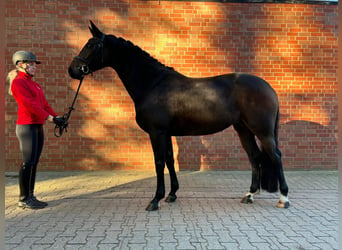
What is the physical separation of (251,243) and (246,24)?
15.3 ft

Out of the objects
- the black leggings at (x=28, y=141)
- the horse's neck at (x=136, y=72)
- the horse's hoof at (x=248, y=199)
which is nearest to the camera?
the black leggings at (x=28, y=141)

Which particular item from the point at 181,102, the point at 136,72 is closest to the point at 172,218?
the point at 181,102

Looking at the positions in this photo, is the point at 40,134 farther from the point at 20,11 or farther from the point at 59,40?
the point at 20,11

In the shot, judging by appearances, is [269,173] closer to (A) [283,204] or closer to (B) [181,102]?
(A) [283,204]

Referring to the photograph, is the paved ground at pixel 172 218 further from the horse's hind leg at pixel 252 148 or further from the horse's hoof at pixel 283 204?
the horse's hind leg at pixel 252 148

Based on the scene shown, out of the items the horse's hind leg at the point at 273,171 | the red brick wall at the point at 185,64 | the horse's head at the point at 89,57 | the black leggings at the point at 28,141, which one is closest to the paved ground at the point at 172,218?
the horse's hind leg at the point at 273,171

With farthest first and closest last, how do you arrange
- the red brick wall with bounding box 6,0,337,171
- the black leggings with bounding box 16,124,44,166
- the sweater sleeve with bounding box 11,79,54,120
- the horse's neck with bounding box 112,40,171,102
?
the red brick wall with bounding box 6,0,337,171, the horse's neck with bounding box 112,40,171,102, the black leggings with bounding box 16,124,44,166, the sweater sleeve with bounding box 11,79,54,120

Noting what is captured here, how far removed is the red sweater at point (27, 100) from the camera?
11.3ft

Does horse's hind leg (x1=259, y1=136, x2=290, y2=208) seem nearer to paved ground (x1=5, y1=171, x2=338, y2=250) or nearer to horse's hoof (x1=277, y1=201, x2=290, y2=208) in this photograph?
horse's hoof (x1=277, y1=201, x2=290, y2=208)

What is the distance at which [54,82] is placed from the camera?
5574mm

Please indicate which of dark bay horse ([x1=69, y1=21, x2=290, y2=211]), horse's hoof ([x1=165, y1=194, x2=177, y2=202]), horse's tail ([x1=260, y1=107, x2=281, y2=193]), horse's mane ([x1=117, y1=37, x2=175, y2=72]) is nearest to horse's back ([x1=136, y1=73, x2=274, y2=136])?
dark bay horse ([x1=69, y1=21, x2=290, y2=211])

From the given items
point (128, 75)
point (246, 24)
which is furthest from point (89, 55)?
point (246, 24)

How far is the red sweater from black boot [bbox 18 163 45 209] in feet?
2.02

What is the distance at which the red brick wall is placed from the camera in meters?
5.56
